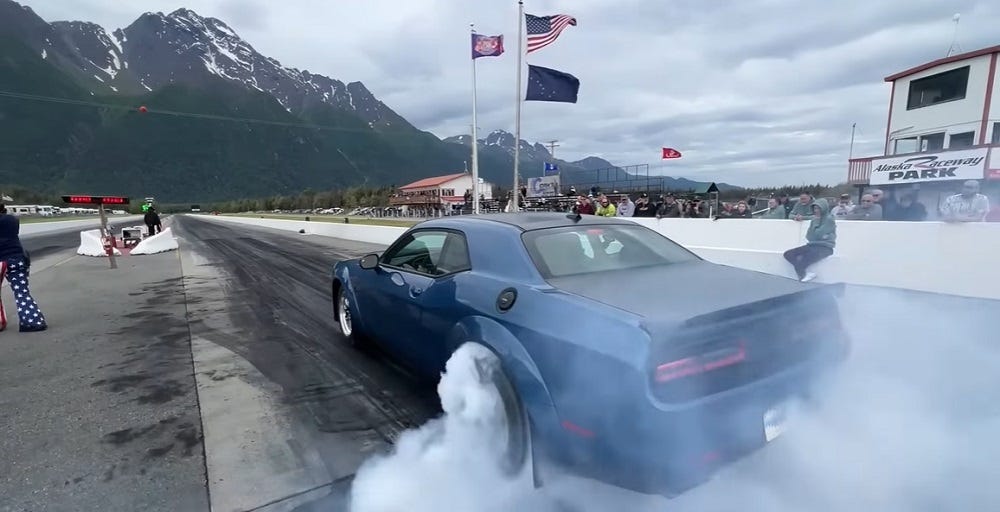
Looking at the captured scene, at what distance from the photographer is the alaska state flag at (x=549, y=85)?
1595 centimetres

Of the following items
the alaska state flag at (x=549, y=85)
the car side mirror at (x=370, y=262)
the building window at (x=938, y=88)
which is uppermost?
the building window at (x=938, y=88)

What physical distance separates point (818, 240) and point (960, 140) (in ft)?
62.2

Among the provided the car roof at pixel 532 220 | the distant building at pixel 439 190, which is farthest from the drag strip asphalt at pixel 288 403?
the distant building at pixel 439 190

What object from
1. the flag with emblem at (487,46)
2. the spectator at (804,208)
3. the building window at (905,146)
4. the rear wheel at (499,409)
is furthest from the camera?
the building window at (905,146)

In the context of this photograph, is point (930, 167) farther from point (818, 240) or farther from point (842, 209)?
point (818, 240)

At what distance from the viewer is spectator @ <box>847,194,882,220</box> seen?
854cm

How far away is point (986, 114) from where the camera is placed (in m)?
18.5

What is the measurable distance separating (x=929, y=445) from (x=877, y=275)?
5940mm

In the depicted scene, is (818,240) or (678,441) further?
(818,240)

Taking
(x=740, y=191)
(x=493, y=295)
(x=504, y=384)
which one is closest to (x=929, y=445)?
(x=504, y=384)

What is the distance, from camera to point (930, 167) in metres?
17.7

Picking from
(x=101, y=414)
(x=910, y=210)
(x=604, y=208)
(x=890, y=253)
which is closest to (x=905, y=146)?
(x=910, y=210)

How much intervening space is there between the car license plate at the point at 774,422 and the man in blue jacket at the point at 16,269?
24.9 feet

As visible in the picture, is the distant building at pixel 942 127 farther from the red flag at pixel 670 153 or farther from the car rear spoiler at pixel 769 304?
the car rear spoiler at pixel 769 304
